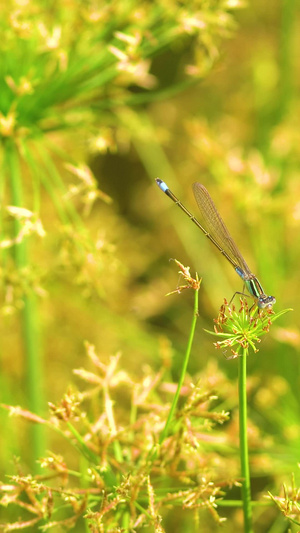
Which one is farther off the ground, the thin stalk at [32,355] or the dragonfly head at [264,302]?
the thin stalk at [32,355]

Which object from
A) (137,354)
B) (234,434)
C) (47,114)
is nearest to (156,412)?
(234,434)

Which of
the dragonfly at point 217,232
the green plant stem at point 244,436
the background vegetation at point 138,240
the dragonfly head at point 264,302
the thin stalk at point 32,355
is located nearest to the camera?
the green plant stem at point 244,436

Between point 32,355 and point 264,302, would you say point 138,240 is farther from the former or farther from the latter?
point 264,302

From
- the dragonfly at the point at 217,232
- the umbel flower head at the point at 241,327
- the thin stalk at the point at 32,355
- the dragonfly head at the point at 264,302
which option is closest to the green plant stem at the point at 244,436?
the umbel flower head at the point at 241,327

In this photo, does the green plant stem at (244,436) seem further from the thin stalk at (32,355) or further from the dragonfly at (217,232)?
the thin stalk at (32,355)

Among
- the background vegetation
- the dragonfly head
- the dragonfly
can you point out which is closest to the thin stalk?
the background vegetation

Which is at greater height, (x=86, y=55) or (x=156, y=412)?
(x=86, y=55)

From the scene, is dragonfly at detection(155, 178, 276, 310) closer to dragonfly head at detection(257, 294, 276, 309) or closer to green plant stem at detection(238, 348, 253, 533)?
dragonfly head at detection(257, 294, 276, 309)

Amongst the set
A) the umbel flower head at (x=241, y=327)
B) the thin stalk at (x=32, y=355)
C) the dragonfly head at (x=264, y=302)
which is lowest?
the umbel flower head at (x=241, y=327)

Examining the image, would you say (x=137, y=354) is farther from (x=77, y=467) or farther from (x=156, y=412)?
(x=156, y=412)
